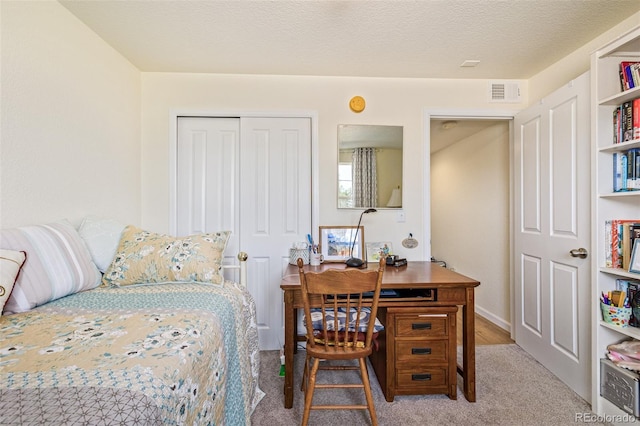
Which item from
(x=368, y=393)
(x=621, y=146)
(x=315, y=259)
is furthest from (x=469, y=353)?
(x=621, y=146)

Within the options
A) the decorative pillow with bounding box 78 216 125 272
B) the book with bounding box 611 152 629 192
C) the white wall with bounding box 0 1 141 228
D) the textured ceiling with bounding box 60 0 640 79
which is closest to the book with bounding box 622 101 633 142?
the book with bounding box 611 152 629 192

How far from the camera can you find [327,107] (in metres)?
2.51

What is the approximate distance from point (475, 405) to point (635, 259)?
3.94ft

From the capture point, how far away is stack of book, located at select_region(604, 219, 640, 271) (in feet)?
5.10

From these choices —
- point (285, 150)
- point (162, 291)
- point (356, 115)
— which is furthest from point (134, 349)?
point (356, 115)

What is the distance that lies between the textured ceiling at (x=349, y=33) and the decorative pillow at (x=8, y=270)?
1.50 m

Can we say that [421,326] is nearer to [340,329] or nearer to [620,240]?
[340,329]

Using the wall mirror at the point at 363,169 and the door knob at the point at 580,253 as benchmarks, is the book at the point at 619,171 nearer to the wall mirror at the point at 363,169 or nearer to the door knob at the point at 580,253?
the door knob at the point at 580,253

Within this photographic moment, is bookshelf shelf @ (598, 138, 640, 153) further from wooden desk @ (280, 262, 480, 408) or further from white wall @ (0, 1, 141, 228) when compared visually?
white wall @ (0, 1, 141, 228)

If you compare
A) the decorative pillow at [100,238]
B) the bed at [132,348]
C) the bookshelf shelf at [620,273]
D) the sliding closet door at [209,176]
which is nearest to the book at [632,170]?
the bookshelf shelf at [620,273]

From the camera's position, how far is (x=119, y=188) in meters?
2.20

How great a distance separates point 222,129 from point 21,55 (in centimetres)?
128

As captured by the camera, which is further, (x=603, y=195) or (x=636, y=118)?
(x=603, y=195)

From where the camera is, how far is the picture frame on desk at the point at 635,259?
1483 mm
